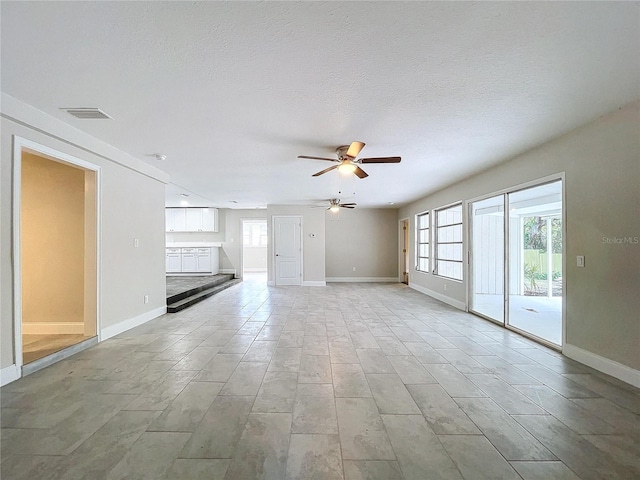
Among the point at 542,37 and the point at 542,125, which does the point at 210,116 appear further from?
the point at 542,125

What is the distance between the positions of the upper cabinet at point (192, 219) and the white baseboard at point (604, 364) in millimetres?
9378

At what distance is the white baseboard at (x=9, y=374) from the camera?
8.03 feet

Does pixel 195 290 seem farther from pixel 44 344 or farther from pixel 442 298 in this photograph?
pixel 442 298

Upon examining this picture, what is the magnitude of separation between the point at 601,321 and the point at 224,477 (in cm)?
361

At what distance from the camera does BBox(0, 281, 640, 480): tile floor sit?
157 cm

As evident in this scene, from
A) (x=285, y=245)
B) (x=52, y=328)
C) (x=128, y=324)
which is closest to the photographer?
(x=52, y=328)

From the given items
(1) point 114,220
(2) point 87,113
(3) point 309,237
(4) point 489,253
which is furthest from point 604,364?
(3) point 309,237

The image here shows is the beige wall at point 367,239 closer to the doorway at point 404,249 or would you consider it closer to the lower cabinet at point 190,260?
the doorway at point 404,249

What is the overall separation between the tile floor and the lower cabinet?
19.5ft

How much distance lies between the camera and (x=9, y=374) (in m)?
2.50

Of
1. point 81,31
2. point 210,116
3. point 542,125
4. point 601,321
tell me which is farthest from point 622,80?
point 81,31

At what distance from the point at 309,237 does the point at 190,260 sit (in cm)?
420

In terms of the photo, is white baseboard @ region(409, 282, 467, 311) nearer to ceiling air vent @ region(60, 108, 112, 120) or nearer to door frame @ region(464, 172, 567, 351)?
door frame @ region(464, 172, 567, 351)

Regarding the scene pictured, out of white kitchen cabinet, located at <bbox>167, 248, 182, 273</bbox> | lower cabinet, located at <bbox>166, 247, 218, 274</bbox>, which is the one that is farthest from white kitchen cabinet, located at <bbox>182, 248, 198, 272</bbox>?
white kitchen cabinet, located at <bbox>167, 248, 182, 273</bbox>
